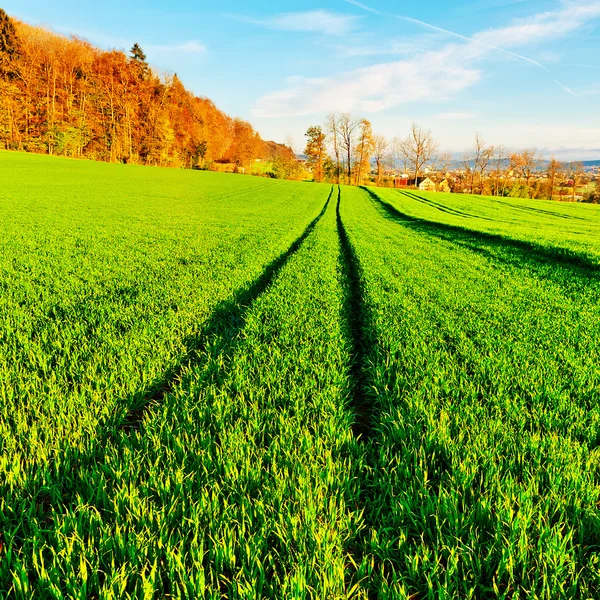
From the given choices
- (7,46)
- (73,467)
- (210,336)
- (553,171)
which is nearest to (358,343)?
(210,336)

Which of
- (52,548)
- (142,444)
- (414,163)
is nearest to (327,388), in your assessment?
(142,444)

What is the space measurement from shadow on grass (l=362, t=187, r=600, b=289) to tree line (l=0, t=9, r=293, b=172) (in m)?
74.5

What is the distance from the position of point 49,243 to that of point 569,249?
17566mm

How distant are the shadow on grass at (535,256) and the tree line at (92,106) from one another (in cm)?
7446

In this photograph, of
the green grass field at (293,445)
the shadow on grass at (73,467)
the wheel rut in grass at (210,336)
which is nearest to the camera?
the green grass field at (293,445)

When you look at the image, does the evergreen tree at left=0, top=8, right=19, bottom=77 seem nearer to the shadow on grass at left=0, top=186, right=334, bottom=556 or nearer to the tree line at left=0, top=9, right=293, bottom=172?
the tree line at left=0, top=9, right=293, bottom=172

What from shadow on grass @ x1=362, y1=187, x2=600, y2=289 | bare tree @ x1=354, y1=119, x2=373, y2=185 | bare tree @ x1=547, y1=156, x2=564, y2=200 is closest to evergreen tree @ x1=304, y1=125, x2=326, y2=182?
bare tree @ x1=354, y1=119, x2=373, y2=185

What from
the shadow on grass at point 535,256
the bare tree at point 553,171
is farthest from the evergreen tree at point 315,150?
the shadow on grass at point 535,256

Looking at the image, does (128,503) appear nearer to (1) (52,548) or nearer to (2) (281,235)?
(1) (52,548)

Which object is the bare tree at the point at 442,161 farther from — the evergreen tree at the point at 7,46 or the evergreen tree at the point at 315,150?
the evergreen tree at the point at 7,46

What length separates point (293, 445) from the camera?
2779 mm

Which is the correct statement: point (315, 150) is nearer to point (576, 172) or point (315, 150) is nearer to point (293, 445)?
point (576, 172)

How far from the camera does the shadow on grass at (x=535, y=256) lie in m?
9.99

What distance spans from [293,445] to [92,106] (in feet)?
293
